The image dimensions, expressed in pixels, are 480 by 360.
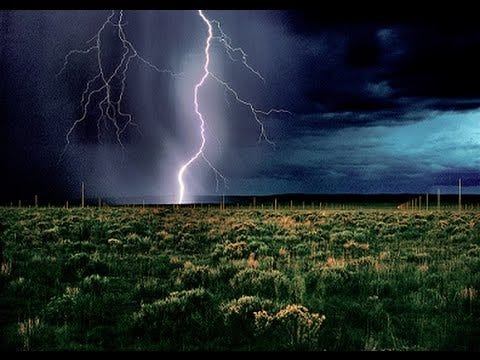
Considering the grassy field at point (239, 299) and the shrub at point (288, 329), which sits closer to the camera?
the shrub at point (288, 329)

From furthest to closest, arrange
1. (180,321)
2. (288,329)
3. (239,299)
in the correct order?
1. (239,299)
2. (180,321)
3. (288,329)

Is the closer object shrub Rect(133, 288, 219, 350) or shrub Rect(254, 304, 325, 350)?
shrub Rect(254, 304, 325, 350)

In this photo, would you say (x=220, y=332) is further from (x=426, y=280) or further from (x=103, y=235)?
(x=103, y=235)

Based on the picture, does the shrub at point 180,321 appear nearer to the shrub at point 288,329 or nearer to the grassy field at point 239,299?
the grassy field at point 239,299

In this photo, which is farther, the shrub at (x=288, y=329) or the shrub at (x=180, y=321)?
the shrub at (x=180, y=321)

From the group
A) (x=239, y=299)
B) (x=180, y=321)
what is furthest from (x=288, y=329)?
(x=180, y=321)

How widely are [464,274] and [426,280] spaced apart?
1126mm

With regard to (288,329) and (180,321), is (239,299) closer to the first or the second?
(180,321)

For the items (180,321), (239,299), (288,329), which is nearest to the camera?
(288,329)

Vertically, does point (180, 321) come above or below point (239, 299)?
below

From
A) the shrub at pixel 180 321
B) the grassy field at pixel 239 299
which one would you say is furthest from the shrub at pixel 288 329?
the shrub at pixel 180 321

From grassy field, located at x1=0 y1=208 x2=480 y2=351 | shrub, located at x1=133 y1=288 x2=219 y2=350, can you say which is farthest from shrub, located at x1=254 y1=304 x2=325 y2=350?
shrub, located at x1=133 y1=288 x2=219 y2=350

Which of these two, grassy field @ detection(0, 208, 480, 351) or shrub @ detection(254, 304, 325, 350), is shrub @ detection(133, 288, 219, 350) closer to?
grassy field @ detection(0, 208, 480, 351)

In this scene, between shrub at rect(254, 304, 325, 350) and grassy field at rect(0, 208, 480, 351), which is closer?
shrub at rect(254, 304, 325, 350)
